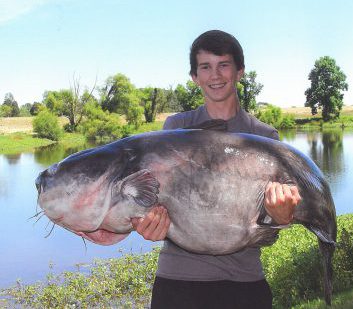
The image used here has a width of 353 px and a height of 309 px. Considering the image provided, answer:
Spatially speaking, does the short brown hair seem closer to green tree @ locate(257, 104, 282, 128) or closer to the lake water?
the lake water

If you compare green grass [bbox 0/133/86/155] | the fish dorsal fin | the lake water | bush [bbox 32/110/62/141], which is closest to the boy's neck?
the fish dorsal fin

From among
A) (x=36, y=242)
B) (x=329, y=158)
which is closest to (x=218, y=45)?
(x=36, y=242)

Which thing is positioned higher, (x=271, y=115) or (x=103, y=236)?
(x=103, y=236)

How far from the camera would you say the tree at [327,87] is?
9231cm

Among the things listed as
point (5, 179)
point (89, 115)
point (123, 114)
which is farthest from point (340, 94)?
point (5, 179)

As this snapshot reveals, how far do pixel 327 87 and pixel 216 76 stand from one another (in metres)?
95.3

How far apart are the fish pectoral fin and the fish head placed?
0.07 meters

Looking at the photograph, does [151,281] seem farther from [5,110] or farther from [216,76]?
[5,110]

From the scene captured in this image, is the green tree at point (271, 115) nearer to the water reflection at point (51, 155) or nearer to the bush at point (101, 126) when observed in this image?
the bush at point (101, 126)

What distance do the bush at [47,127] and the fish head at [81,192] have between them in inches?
2799

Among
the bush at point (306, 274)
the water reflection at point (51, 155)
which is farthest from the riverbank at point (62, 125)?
the bush at point (306, 274)

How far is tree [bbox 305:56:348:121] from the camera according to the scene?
303 feet

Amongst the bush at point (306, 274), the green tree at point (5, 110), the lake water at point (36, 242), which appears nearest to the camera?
the bush at point (306, 274)

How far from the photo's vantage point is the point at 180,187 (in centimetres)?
250
